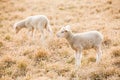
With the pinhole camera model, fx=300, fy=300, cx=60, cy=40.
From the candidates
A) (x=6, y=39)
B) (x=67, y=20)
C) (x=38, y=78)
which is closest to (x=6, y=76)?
(x=38, y=78)

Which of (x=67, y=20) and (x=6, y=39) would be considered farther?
(x=67, y=20)

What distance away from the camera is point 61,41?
34.8 feet

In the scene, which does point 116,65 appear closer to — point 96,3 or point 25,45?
point 25,45

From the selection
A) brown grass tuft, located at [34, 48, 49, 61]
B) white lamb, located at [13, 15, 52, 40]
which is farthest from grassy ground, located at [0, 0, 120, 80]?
white lamb, located at [13, 15, 52, 40]

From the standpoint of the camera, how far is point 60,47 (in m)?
10.2

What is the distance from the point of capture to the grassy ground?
7.78 metres

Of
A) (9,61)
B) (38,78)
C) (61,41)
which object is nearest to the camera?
(38,78)

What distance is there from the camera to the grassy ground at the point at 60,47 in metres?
7.78

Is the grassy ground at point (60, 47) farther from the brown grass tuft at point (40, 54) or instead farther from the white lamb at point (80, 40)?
the white lamb at point (80, 40)

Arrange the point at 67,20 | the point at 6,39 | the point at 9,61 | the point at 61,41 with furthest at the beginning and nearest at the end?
the point at 67,20, the point at 6,39, the point at 61,41, the point at 9,61

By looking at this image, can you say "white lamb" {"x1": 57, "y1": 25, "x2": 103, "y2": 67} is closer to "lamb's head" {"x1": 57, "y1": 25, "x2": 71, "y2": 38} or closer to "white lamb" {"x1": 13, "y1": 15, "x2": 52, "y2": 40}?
"lamb's head" {"x1": 57, "y1": 25, "x2": 71, "y2": 38}

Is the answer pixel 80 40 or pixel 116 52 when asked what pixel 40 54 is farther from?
pixel 116 52

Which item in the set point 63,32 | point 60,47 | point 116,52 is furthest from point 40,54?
point 116,52

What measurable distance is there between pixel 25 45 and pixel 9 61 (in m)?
1.96
